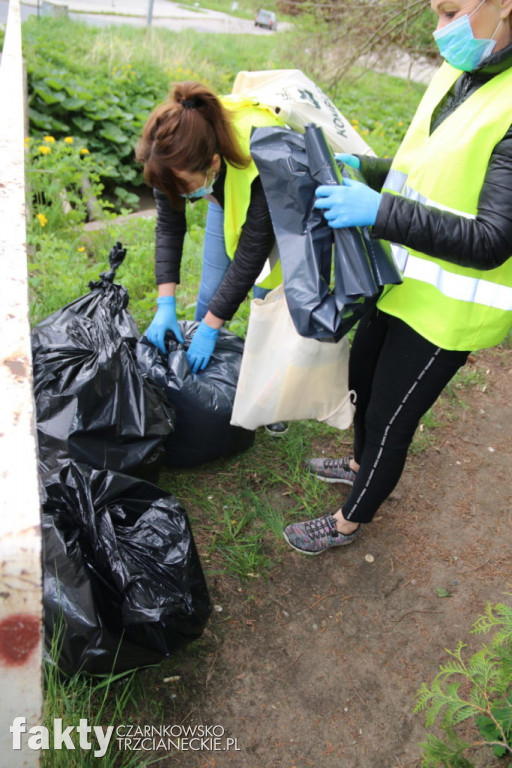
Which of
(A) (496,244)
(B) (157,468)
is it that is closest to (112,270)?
(B) (157,468)

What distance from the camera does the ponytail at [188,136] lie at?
188cm

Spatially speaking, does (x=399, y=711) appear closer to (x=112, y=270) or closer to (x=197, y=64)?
(x=112, y=270)

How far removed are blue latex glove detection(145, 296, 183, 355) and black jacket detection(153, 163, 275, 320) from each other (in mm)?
96

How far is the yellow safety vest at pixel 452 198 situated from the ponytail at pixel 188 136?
1.97 ft

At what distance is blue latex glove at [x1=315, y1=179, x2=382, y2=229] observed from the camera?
1398mm

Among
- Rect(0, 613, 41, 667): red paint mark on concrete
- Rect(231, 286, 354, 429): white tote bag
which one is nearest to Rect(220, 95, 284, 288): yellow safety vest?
Rect(231, 286, 354, 429): white tote bag

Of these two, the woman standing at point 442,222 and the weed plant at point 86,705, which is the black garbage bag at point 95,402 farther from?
the woman standing at point 442,222

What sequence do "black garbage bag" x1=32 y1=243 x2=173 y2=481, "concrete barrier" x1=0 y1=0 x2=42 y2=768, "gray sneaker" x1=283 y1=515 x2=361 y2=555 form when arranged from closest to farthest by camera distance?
"concrete barrier" x1=0 y1=0 x2=42 y2=768, "black garbage bag" x1=32 y1=243 x2=173 y2=481, "gray sneaker" x1=283 y1=515 x2=361 y2=555

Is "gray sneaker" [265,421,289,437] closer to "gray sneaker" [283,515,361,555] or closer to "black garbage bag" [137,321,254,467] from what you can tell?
"black garbage bag" [137,321,254,467]

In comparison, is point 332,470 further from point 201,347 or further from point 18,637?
point 18,637

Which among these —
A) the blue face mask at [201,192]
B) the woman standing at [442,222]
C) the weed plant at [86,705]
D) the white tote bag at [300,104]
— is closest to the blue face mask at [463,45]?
the woman standing at [442,222]

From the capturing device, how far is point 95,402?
192 centimetres

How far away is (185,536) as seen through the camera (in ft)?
5.66

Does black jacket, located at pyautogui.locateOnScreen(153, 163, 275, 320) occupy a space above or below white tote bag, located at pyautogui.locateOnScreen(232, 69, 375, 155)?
below
